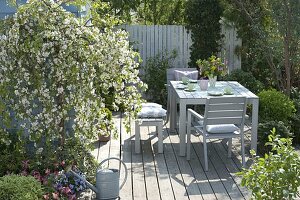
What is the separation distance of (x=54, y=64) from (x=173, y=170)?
198 cm

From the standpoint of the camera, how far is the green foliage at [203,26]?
34.7ft

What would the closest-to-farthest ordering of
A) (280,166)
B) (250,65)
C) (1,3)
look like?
(280,166)
(1,3)
(250,65)

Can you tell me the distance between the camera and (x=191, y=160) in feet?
22.9

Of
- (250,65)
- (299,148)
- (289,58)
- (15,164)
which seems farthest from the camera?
(250,65)

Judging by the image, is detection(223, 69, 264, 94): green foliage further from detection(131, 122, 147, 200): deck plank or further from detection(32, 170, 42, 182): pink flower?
detection(32, 170, 42, 182): pink flower

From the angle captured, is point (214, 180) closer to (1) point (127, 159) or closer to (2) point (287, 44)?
(1) point (127, 159)

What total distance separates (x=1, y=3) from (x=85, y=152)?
6.50 ft

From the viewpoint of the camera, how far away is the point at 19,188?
4730 mm

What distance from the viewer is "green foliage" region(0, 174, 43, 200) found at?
4.66m

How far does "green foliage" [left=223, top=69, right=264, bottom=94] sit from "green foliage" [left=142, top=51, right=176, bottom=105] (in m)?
1.22

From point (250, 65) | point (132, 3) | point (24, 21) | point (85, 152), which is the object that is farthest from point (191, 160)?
point (132, 3)

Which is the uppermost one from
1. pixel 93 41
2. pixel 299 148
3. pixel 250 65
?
pixel 93 41

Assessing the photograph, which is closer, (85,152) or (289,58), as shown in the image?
(85,152)

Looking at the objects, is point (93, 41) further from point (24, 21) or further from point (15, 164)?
point (15, 164)
